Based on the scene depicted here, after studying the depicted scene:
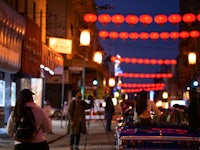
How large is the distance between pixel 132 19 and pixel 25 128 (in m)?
19.8

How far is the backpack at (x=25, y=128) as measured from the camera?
7.59 meters

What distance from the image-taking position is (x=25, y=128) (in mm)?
7594

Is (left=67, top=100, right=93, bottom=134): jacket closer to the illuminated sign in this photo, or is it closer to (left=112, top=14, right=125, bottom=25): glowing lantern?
(left=112, top=14, right=125, bottom=25): glowing lantern

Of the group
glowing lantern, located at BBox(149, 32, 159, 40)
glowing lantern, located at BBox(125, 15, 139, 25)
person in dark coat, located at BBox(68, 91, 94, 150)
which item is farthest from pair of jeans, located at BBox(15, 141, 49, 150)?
glowing lantern, located at BBox(149, 32, 159, 40)

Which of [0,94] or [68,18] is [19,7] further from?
[68,18]

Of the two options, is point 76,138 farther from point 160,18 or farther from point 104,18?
point 104,18

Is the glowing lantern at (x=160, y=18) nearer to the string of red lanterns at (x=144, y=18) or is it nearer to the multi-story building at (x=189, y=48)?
the string of red lanterns at (x=144, y=18)

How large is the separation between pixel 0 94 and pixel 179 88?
61233 millimetres

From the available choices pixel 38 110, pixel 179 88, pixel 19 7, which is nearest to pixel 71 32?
pixel 19 7

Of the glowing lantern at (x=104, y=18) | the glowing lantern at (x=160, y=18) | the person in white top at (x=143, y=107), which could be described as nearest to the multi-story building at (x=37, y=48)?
the glowing lantern at (x=104, y=18)

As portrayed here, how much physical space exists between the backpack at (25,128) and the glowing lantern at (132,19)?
19.7 metres

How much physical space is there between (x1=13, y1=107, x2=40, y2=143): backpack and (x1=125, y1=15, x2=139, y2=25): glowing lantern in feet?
64.5

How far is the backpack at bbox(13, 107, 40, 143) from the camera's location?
759 centimetres

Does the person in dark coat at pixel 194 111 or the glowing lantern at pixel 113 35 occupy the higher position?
the glowing lantern at pixel 113 35
